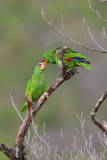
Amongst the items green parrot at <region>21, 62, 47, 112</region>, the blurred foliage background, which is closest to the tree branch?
green parrot at <region>21, 62, 47, 112</region>

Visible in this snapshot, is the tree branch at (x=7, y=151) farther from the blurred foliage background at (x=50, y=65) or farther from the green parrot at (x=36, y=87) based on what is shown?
the blurred foliage background at (x=50, y=65)

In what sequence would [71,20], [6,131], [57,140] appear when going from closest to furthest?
[57,140]
[6,131]
[71,20]

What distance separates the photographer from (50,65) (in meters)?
27.8

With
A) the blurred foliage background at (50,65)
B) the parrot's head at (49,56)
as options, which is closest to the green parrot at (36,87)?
the parrot's head at (49,56)

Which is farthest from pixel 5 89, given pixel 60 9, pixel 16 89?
pixel 60 9

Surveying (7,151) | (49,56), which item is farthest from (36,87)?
(7,151)

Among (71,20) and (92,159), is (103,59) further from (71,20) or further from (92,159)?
(92,159)

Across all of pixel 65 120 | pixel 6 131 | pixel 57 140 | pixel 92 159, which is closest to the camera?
pixel 92 159

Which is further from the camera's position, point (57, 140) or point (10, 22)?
point (10, 22)

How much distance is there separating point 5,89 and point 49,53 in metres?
22.1

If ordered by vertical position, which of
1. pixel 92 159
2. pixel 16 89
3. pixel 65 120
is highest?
pixel 92 159

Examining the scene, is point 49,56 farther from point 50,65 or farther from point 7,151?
point 50,65

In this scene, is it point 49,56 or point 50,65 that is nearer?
point 49,56

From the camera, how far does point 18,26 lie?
38.5 metres
